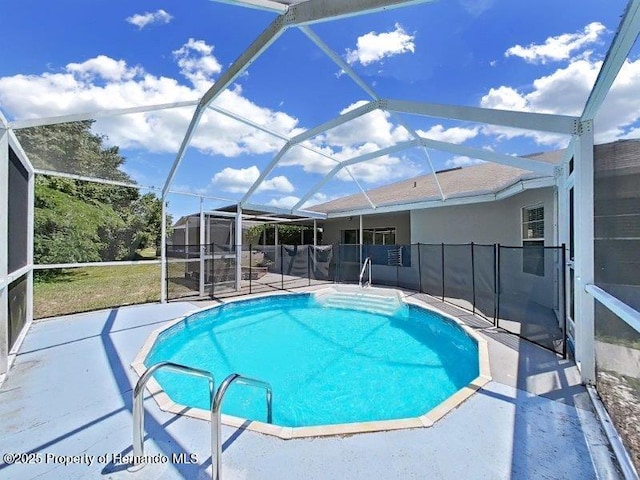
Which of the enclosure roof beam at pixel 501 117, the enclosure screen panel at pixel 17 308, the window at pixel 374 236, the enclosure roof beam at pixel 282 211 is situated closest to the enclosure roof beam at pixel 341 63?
the enclosure roof beam at pixel 501 117

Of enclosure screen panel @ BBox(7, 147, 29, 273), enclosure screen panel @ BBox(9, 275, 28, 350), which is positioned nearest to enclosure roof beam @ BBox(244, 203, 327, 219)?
enclosure screen panel @ BBox(7, 147, 29, 273)

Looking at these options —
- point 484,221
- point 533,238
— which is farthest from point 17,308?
point 484,221

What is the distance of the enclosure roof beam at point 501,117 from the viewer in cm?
367

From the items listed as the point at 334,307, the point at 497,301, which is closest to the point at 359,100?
the point at 497,301

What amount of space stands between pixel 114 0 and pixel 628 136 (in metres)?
6.12

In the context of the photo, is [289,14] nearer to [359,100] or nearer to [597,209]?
[359,100]

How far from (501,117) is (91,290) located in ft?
41.7

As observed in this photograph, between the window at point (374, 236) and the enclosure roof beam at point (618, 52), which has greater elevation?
the enclosure roof beam at point (618, 52)

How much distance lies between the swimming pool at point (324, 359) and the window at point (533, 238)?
2.21 meters

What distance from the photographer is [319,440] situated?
8.48 feet

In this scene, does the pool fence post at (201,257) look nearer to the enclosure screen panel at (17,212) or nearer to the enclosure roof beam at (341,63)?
the enclosure screen panel at (17,212)

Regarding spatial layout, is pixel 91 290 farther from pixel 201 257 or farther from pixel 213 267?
pixel 213 267

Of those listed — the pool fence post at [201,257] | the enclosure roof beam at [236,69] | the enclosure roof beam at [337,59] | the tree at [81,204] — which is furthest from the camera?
the pool fence post at [201,257]

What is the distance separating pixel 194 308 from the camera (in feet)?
25.1
